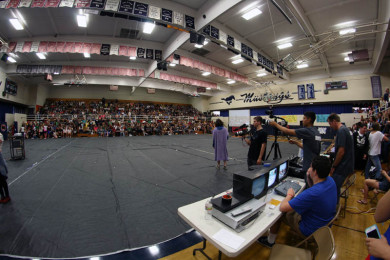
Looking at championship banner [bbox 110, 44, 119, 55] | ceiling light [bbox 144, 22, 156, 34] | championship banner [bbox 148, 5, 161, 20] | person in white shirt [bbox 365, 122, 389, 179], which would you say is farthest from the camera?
championship banner [bbox 110, 44, 119, 55]

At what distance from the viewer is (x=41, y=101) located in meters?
15.4

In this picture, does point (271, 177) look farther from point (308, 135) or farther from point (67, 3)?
point (67, 3)

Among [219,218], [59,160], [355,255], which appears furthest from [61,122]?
[355,255]

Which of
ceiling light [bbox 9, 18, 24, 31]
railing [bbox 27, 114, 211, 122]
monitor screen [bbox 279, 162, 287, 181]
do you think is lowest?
monitor screen [bbox 279, 162, 287, 181]

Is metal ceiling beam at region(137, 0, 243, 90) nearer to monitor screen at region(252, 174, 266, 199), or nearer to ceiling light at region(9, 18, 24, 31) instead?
monitor screen at region(252, 174, 266, 199)

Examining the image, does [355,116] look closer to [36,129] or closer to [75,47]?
[75,47]

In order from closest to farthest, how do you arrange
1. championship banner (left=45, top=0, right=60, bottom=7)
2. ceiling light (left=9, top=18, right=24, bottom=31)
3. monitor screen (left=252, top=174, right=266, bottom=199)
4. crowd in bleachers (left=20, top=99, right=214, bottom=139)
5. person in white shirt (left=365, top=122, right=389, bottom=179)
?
monitor screen (left=252, top=174, right=266, bottom=199) → person in white shirt (left=365, top=122, right=389, bottom=179) → championship banner (left=45, top=0, right=60, bottom=7) → ceiling light (left=9, top=18, right=24, bottom=31) → crowd in bleachers (left=20, top=99, right=214, bottom=139)

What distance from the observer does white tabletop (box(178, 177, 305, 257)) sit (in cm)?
111

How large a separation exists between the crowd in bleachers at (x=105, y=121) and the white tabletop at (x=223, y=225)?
1574 cm

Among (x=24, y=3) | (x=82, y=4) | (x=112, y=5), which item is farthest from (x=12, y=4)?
(x=112, y=5)

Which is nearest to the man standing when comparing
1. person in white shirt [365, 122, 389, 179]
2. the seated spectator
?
the seated spectator

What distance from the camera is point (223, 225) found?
1340 mm

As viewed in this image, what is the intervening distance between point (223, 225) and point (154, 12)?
647 cm

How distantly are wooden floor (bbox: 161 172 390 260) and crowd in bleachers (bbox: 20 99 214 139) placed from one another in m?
15.6
